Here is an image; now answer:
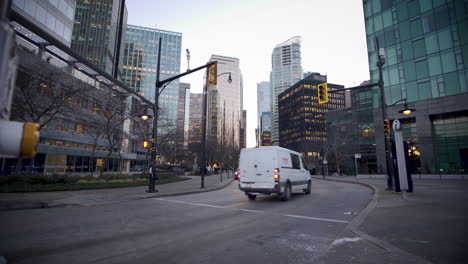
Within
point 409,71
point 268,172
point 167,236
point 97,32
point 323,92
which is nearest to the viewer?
point 167,236

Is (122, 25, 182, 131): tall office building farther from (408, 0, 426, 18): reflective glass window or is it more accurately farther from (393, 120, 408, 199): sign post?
(393, 120, 408, 199): sign post

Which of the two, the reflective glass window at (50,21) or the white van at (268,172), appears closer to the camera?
the white van at (268,172)

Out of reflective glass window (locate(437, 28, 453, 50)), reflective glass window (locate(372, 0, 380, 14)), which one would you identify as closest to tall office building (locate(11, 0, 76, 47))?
reflective glass window (locate(372, 0, 380, 14))

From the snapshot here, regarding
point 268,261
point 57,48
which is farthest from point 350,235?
point 57,48

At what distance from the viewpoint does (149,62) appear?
141m

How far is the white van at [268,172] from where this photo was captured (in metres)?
10.6

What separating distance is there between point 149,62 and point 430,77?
5406 inches

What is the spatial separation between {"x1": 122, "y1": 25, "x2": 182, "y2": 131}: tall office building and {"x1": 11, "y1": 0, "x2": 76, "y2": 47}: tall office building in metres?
79.3

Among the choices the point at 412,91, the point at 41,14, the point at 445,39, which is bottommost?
the point at 412,91

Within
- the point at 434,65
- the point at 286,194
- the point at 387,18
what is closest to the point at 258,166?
the point at 286,194

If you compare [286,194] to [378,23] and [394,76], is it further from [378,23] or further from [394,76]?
[378,23]

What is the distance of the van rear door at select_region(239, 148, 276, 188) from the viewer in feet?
35.0

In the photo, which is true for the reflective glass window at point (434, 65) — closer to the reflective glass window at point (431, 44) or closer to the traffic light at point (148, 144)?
the reflective glass window at point (431, 44)

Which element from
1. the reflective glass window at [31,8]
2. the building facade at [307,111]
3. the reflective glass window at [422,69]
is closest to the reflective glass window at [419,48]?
the reflective glass window at [422,69]
